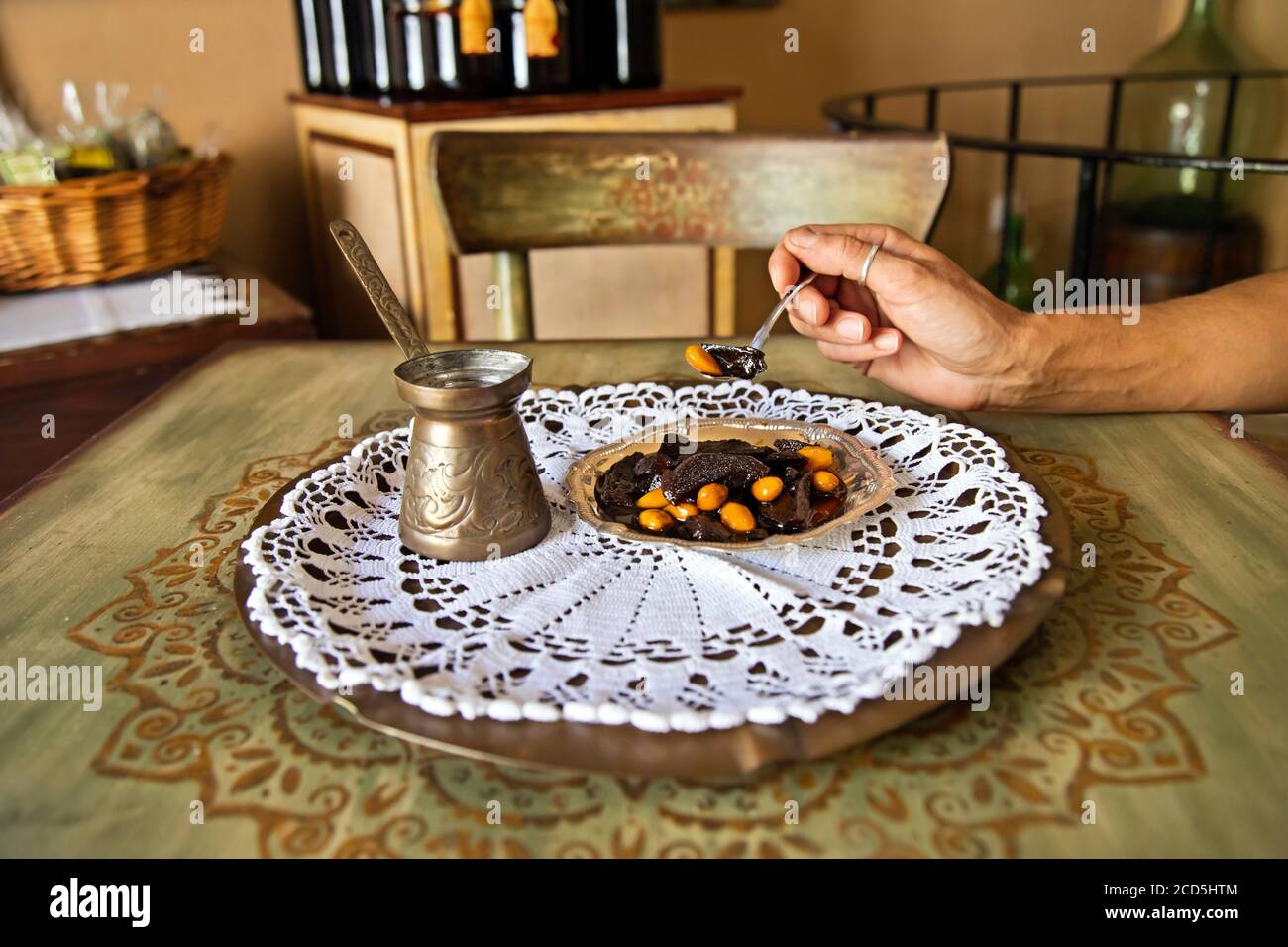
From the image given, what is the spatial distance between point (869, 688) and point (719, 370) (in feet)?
1.44

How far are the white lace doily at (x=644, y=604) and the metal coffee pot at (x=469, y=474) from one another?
15 millimetres

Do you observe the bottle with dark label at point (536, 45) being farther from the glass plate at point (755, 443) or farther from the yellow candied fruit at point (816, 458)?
the yellow candied fruit at point (816, 458)

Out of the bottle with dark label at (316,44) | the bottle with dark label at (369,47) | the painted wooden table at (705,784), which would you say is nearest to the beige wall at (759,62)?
the bottle with dark label at (316,44)

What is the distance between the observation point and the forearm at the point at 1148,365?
2.89ft

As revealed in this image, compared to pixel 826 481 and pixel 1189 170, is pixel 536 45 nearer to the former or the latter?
pixel 826 481

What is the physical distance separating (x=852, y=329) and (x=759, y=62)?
7.25 ft

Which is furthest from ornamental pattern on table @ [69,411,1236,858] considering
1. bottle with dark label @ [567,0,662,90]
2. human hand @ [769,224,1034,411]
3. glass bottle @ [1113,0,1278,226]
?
glass bottle @ [1113,0,1278,226]

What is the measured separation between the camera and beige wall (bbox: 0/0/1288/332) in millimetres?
2156

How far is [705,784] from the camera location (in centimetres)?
45

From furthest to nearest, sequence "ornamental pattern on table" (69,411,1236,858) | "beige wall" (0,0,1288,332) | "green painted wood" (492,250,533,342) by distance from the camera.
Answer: "beige wall" (0,0,1288,332), "green painted wood" (492,250,533,342), "ornamental pattern on table" (69,411,1236,858)

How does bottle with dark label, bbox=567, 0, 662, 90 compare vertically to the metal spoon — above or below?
above

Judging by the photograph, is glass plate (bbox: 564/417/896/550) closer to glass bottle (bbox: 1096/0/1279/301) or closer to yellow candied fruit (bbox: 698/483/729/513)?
yellow candied fruit (bbox: 698/483/729/513)

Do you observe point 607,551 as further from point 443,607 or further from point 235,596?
point 235,596

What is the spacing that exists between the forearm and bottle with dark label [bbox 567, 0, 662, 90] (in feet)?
4.52
